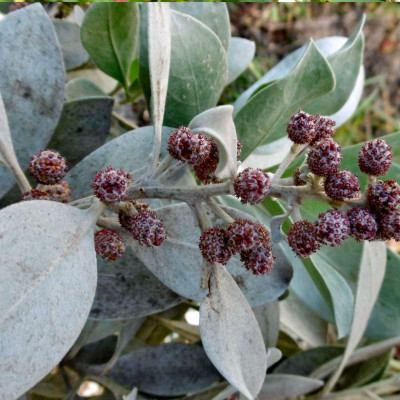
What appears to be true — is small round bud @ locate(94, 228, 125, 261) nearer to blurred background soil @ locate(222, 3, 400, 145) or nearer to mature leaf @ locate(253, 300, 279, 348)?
mature leaf @ locate(253, 300, 279, 348)

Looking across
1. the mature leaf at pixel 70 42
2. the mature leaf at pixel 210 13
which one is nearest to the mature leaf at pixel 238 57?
the mature leaf at pixel 210 13

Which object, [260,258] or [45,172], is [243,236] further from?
[45,172]

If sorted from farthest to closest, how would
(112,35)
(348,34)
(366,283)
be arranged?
(348,34)
(112,35)
(366,283)

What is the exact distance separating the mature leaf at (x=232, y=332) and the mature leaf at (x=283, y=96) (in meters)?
0.25

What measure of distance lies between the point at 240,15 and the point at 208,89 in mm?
1734

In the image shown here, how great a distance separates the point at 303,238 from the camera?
2.58ft

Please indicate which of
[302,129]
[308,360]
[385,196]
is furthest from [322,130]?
[308,360]

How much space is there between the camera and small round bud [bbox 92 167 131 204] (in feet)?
2.54

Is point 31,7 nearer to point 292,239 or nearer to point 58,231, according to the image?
point 58,231

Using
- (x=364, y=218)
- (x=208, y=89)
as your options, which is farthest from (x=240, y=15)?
(x=364, y=218)

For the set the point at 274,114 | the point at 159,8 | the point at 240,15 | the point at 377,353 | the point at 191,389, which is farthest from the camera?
the point at 240,15

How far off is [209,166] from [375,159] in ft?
0.71

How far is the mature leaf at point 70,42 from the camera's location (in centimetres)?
130

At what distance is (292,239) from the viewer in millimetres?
795
